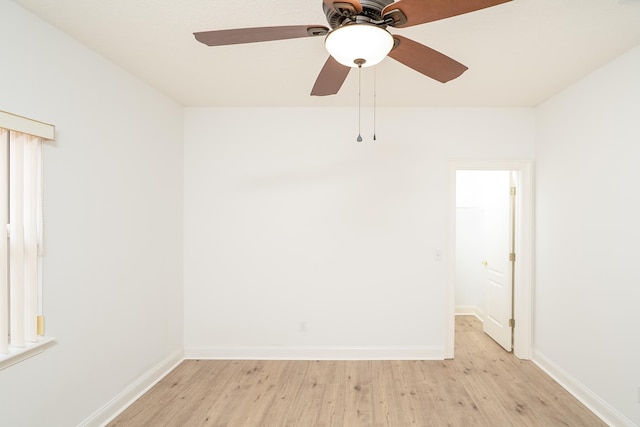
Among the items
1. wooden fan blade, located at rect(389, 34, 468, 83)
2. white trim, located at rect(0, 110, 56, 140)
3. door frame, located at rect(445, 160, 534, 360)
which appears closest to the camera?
wooden fan blade, located at rect(389, 34, 468, 83)

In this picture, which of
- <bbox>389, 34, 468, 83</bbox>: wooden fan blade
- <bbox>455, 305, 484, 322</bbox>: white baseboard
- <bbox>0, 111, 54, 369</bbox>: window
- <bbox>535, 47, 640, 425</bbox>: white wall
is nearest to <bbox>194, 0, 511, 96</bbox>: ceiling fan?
<bbox>389, 34, 468, 83</bbox>: wooden fan blade

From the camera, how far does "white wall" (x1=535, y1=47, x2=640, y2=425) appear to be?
6.94ft

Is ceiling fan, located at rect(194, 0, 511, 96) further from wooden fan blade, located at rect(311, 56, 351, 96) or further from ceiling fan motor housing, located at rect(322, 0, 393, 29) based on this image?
wooden fan blade, located at rect(311, 56, 351, 96)

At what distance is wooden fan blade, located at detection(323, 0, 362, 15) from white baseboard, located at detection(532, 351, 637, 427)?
3.05 m

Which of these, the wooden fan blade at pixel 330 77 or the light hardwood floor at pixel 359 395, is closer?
the wooden fan blade at pixel 330 77

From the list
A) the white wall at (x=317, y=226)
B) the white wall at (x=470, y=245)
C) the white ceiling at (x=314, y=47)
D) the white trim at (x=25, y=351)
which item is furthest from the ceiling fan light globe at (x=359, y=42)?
the white wall at (x=470, y=245)

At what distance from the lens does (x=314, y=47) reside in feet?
6.80

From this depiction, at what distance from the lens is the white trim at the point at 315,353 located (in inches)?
127

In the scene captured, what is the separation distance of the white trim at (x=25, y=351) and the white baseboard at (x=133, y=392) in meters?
0.68

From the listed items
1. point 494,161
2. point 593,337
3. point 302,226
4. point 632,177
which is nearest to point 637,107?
point 632,177

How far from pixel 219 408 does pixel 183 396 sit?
390 millimetres

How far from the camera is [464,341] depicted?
3.73 metres

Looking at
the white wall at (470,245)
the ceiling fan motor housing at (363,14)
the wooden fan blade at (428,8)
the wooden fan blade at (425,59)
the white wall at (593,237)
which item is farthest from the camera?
the white wall at (470,245)

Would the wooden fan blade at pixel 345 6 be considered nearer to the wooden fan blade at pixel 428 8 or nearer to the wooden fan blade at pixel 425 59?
the wooden fan blade at pixel 428 8
